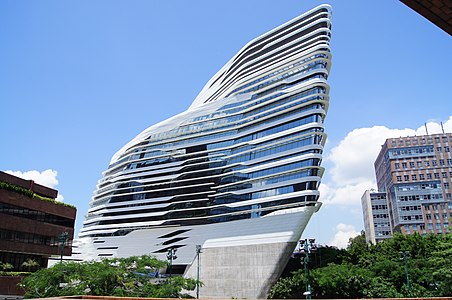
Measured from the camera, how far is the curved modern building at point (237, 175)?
5903cm

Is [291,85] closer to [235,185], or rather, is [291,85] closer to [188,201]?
[235,185]

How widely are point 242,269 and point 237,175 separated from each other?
17406mm

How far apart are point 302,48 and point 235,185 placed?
98.5 feet

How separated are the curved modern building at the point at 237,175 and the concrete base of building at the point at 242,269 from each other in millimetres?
165

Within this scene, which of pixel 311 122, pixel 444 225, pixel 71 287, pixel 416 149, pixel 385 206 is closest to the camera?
pixel 71 287

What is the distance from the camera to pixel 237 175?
6881 centimetres

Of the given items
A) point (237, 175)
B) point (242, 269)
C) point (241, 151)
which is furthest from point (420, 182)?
point (242, 269)

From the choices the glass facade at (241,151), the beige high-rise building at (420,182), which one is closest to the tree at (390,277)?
the glass facade at (241,151)

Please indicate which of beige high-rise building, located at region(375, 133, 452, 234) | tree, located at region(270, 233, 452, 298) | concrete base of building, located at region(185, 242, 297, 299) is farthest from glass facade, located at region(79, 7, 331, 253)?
beige high-rise building, located at region(375, 133, 452, 234)

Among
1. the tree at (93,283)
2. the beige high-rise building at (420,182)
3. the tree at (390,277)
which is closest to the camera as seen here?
the tree at (93,283)

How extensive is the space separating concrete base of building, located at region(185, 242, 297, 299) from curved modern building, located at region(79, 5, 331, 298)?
0.54 feet

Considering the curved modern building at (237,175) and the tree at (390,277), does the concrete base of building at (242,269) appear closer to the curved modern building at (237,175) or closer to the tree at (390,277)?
the curved modern building at (237,175)

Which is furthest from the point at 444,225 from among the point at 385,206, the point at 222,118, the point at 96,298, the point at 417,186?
the point at 96,298

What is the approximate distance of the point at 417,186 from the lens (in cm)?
10500
